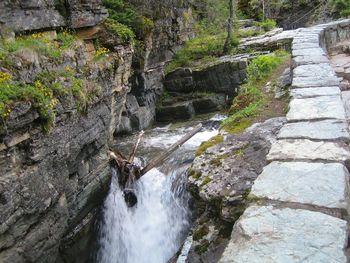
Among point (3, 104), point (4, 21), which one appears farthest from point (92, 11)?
point (3, 104)

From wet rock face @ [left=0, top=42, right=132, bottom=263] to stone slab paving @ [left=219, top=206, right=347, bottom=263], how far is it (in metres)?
5.53

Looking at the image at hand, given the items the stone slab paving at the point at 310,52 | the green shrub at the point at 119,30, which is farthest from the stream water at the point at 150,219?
the green shrub at the point at 119,30

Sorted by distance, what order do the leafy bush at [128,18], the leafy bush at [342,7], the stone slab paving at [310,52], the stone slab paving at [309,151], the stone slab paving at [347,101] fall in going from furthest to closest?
the leafy bush at [342,7] → the leafy bush at [128,18] → the stone slab paving at [310,52] → the stone slab paving at [347,101] → the stone slab paving at [309,151]

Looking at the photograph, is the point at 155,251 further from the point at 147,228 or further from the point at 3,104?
the point at 3,104

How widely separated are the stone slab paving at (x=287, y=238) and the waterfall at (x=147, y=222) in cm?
581

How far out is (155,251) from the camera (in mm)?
8477

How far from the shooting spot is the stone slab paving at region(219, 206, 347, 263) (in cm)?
193

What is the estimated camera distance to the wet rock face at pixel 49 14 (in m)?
8.70

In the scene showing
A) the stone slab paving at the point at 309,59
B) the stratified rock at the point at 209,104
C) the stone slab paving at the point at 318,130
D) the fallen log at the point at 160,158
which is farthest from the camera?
the stratified rock at the point at 209,104

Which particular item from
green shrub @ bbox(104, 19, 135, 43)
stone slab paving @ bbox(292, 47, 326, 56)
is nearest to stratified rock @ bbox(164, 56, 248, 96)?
green shrub @ bbox(104, 19, 135, 43)

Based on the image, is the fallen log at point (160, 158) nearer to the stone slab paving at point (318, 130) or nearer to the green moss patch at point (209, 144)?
the green moss patch at point (209, 144)

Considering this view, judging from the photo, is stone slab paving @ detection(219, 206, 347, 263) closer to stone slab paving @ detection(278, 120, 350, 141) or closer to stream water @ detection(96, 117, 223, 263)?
stone slab paving @ detection(278, 120, 350, 141)

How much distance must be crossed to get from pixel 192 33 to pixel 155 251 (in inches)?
655

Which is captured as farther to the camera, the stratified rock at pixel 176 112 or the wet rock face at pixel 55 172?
the stratified rock at pixel 176 112
